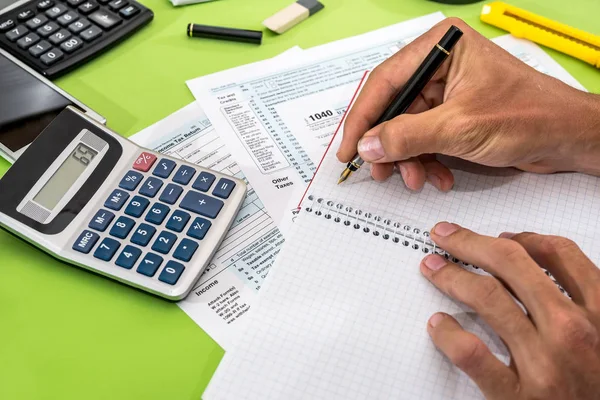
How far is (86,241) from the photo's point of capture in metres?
0.53

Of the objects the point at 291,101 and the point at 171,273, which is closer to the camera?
the point at 171,273

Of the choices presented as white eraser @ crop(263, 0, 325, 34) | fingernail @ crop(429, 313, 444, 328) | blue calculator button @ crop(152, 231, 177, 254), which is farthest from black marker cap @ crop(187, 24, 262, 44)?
fingernail @ crop(429, 313, 444, 328)

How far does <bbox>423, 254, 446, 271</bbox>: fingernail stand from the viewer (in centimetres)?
52

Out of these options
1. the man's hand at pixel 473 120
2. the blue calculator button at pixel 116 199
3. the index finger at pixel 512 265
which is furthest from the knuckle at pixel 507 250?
the blue calculator button at pixel 116 199

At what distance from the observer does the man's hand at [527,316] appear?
1.47 ft

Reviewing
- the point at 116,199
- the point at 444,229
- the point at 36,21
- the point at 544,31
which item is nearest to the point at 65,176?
the point at 116,199

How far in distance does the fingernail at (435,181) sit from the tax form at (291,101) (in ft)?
0.42

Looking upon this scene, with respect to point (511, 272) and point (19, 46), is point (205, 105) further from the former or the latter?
point (511, 272)

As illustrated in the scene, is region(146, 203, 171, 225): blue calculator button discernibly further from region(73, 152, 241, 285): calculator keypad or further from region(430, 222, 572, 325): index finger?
region(430, 222, 572, 325): index finger

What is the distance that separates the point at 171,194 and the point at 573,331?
38 centimetres

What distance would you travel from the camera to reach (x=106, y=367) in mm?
490

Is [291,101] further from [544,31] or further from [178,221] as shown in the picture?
[544,31]

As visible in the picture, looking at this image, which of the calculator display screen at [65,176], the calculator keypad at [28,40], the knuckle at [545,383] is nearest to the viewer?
the knuckle at [545,383]

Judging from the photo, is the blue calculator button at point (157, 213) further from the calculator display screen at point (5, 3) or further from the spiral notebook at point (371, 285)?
the calculator display screen at point (5, 3)
